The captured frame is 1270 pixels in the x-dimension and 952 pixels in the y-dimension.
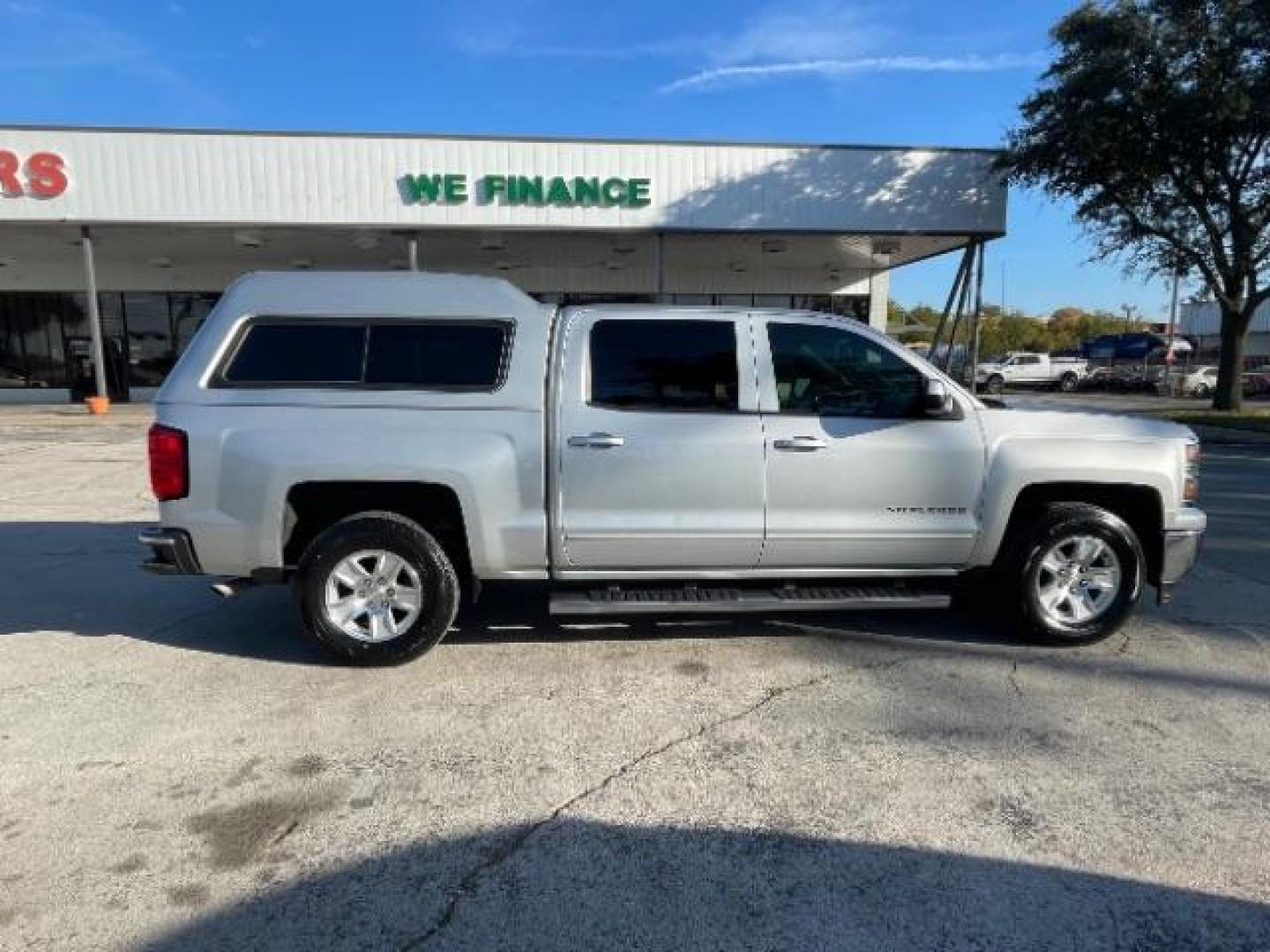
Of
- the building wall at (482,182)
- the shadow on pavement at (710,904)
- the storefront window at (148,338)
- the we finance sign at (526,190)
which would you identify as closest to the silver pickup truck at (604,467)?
the shadow on pavement at (710,904)

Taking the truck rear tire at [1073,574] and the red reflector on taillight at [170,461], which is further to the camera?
the truck rear tire at [1073,574]

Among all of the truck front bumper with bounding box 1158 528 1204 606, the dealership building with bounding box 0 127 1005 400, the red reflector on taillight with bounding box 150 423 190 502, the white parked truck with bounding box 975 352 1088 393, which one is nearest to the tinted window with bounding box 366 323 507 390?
the red reflector on taillight with bounding box 150 423 190 502

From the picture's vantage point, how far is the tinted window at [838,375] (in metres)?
4.51

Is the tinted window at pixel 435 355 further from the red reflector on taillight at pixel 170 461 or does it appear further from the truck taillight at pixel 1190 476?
the truck taillight at pixel 1190 476

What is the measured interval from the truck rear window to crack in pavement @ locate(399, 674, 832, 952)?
2.06 metres

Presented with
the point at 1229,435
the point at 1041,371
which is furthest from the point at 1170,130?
the point at 1041,371

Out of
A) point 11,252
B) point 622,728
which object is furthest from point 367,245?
point 622,728

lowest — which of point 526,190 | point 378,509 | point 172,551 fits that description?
point 172,551

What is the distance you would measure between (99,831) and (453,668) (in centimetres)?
176

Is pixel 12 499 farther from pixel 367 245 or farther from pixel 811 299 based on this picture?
pixel 811 299

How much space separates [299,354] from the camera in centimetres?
430

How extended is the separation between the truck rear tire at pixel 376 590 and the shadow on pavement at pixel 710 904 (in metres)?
1.66

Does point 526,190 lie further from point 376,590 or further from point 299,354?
point 376,590

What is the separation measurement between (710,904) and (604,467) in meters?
2.29
